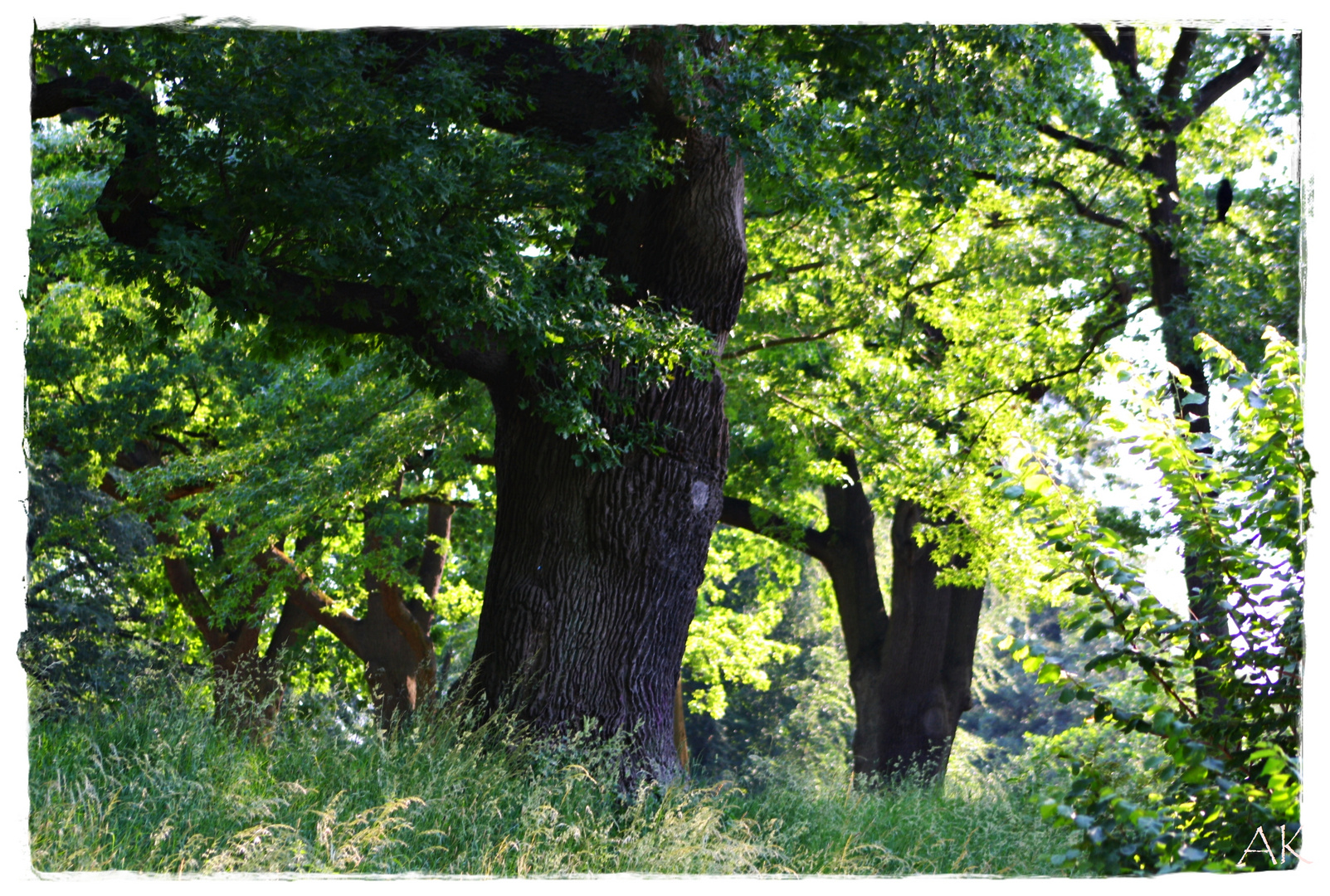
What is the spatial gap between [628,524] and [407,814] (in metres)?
2.52

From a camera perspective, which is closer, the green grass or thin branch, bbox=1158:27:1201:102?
the green grass

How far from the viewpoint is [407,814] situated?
4469 millimetres

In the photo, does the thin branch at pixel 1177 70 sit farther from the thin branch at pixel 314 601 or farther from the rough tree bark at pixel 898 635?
the thin branch at pixel 314 601

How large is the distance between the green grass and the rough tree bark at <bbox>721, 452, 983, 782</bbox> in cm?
734

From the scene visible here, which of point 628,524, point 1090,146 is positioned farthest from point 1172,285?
point 628,524

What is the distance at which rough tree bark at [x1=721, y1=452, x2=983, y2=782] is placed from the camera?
13398 millimetres

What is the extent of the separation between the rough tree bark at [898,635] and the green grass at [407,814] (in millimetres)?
7335

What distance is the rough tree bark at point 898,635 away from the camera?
1340 cm

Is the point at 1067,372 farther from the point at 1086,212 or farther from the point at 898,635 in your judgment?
the point at 898,635

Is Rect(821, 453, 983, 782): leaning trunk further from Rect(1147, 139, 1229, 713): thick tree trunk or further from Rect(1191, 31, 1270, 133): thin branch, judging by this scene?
Rect(1191, 31, 1270, 133): thin branch

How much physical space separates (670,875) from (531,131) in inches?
187

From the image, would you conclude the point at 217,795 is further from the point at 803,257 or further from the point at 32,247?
the point at 803,257

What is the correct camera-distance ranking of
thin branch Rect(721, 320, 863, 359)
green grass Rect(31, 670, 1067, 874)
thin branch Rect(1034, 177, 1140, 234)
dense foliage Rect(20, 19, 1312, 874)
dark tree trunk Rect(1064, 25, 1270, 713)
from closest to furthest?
dense foliage Rect(20, 19, 1312, 874) → green grass Rect(31, 670, 1067, 874) → dark tree trunk Rect(1064, 25, 1270, 713) → thin branch Rect(1034, 177, 1140, 234) → thin branch Rect(721, 320, 863, 359)

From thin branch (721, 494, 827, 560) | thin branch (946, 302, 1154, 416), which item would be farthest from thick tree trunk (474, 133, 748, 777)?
thin branch (721, 494, 827, 560)
